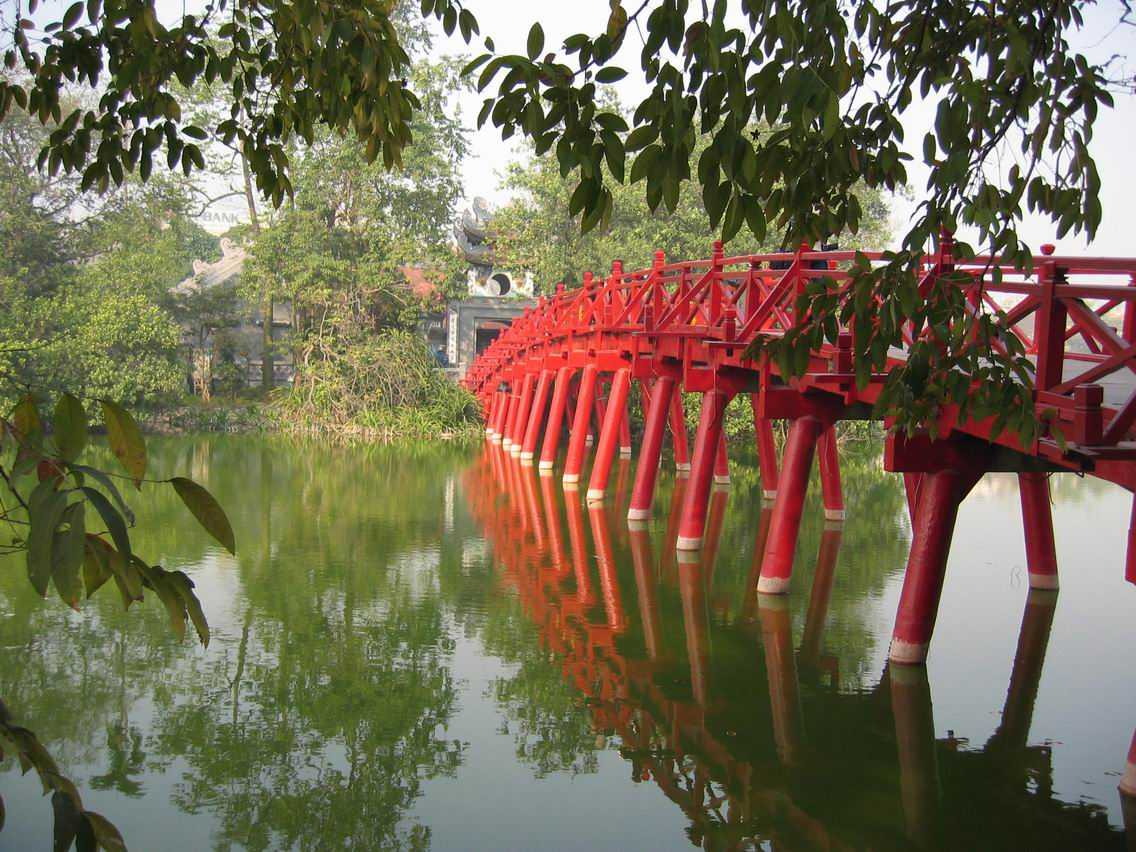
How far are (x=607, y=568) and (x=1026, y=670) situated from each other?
3.77 meters

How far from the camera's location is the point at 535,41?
7.65 ft

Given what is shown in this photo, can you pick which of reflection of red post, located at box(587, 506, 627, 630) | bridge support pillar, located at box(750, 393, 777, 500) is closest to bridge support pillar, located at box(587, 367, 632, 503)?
reflection of red post, located at box(587, 506, 627, 630)

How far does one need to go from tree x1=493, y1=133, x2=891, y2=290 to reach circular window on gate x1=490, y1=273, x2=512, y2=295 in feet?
12.2

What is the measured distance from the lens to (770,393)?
8.42m

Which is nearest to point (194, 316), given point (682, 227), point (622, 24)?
point (682, 227)

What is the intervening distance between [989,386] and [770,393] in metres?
5.48

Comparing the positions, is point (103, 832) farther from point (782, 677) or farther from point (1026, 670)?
point (1026, 670)

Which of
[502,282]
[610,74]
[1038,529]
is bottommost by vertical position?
[1038,529]

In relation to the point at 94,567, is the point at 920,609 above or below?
below

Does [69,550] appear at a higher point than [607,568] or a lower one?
higher

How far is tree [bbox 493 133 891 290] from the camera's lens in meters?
25.0

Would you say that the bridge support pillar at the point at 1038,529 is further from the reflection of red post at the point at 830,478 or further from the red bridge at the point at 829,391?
the reflection of red post at the point at 830,478

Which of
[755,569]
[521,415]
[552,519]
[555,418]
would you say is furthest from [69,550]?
[521,415]

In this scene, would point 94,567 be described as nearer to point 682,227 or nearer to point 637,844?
point 637,844
